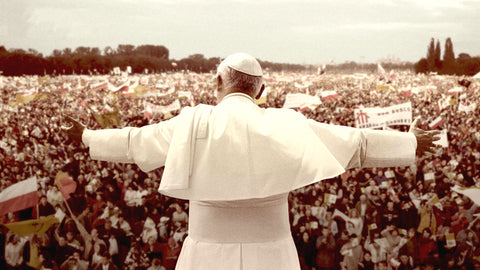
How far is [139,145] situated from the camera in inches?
81.9

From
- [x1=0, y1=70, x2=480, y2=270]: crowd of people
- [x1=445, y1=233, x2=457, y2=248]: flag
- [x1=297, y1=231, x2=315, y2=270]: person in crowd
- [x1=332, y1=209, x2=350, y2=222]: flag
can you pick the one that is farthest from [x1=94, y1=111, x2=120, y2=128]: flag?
[x1=445, y1=233, x2=457, y2=248]: flag

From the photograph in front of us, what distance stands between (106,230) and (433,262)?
4426 mm

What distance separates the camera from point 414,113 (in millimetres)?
21344

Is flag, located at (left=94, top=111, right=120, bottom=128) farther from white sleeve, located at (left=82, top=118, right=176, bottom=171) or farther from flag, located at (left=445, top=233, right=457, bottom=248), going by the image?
white sleeve, located at (left=82, top=118, right=176, bottom=171)

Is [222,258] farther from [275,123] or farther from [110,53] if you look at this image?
[110,53]

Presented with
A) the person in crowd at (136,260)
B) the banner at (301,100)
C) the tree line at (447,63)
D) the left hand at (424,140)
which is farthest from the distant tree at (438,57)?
the left hand at (424,140)

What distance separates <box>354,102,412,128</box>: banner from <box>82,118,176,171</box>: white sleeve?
960 cm

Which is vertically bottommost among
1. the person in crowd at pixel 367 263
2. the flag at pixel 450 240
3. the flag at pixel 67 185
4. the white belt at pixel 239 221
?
the person in crowd at pixel 367 263

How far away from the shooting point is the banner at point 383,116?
11.0 m

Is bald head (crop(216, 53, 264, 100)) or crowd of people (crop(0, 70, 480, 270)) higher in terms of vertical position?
bald head (crop(216, 53, 264, 100))

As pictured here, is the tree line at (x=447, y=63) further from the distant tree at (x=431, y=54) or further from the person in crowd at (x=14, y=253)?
the person in crowd at (x=14, y=253)

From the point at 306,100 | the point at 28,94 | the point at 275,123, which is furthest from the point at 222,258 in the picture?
the point at 28,94

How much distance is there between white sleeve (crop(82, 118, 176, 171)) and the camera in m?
2.07

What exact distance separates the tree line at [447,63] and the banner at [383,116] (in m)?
55.6
